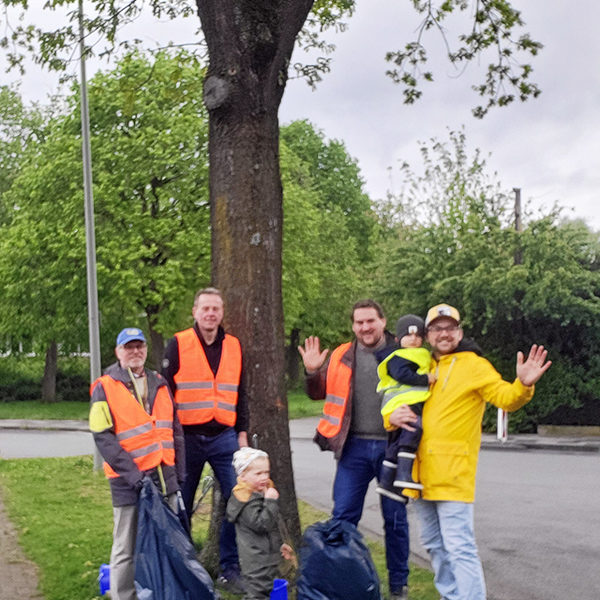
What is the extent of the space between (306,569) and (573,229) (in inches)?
660

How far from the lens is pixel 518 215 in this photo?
21594 mm

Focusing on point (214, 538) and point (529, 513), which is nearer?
point (214, 538)

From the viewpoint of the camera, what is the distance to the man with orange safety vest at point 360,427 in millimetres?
5883

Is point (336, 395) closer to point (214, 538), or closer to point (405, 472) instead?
point (405, 472)

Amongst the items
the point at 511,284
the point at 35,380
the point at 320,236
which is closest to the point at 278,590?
the point at 511,284

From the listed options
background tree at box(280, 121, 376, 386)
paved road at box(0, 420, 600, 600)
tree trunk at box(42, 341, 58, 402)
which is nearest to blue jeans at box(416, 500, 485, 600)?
paved road at box(0, 420, 600, 600)

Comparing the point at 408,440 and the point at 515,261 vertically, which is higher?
the point at 515,261

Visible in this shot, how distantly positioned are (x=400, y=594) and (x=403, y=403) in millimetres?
1514

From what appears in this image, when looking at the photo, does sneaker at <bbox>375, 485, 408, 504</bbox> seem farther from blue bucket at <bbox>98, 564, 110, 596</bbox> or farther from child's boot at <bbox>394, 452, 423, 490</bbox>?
blue bucket at <bbox>98, 564, 110, 596</bbox>

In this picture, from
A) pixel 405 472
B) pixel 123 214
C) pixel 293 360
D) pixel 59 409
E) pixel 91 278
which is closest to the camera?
pixel 405 472

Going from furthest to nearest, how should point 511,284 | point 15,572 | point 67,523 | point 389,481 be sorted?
point 511,284
point 67,523
point 15,572
point 389,481

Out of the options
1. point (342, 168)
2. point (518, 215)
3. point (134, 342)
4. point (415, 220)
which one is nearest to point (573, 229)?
point (518, 215)

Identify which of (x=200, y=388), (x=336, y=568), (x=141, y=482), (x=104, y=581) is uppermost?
(x=200, y=388)

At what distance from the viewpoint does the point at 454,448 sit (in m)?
5.09
